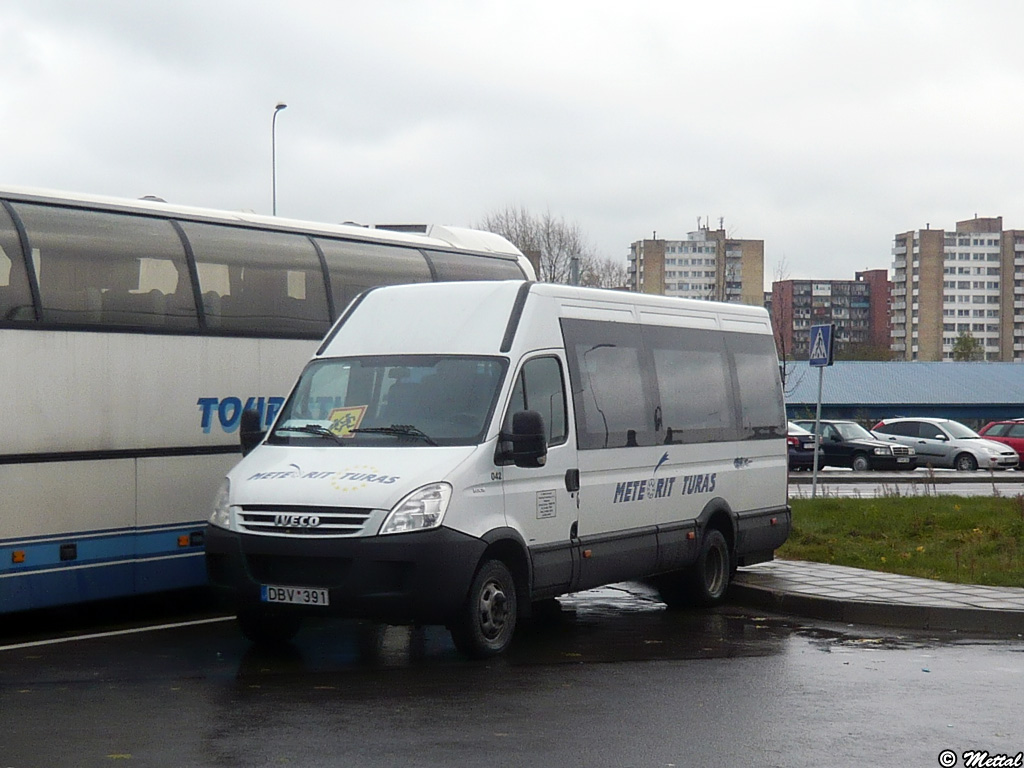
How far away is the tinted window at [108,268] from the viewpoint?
11.2m

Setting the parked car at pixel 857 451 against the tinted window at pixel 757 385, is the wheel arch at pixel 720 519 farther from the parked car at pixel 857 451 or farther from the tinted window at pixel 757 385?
the parked car at pixel 857 451

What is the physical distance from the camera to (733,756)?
267 inches

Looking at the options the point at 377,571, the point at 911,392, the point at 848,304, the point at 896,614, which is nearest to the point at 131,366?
the point at 377,571

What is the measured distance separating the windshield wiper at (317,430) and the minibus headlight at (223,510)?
0.68 metres

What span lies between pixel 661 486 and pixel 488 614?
111 inches

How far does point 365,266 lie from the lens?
14445 mm

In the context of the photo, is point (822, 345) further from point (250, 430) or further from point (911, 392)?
point (911, 392)

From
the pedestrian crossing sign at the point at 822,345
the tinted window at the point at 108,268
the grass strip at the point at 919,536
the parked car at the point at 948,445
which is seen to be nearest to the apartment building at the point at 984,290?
the parked car at the point at 948,445

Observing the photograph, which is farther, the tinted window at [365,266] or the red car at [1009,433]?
the red car at [1009,433]

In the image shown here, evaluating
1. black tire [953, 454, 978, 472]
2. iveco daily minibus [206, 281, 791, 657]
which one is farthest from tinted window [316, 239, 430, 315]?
black tire [953, 454, 978, 472]

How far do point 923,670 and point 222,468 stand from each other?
628cm

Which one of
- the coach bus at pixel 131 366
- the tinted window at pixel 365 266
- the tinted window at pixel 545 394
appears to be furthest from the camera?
the tinted window at pixel 365 266

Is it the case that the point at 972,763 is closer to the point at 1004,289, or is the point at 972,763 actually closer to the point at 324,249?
the point at 324,249

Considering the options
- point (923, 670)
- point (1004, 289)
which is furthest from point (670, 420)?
point (1004, 289)
